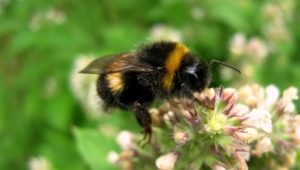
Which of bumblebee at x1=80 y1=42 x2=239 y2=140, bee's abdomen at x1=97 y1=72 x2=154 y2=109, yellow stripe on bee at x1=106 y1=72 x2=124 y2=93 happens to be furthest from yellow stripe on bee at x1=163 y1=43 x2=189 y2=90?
yellow stripe on bee at x1=106 y1=72 x2=124 y2=93

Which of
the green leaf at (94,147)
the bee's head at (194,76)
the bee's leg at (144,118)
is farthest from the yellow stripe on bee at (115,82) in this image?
the green leaf at (94,147)

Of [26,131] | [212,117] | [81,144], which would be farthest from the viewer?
[26,131]

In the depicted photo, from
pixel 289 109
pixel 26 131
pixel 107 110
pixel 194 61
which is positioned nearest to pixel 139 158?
pixel 107 110

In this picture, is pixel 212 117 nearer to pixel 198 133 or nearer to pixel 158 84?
pixel 198 133

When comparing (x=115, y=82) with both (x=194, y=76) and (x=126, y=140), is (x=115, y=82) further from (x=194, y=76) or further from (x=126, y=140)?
(x=194, y=76)

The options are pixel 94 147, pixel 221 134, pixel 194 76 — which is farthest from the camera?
pixel 94 147

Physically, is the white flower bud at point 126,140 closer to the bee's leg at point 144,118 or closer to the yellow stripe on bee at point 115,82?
the bee's leg at point 144,118

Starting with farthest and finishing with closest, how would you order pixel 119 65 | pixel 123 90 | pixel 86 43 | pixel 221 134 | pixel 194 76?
pixel 86 43 < pixel 123 90 < pixel 119 65 < pixel 194 76 < pixel 221 134

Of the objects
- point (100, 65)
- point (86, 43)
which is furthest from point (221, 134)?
point (86, 43)
